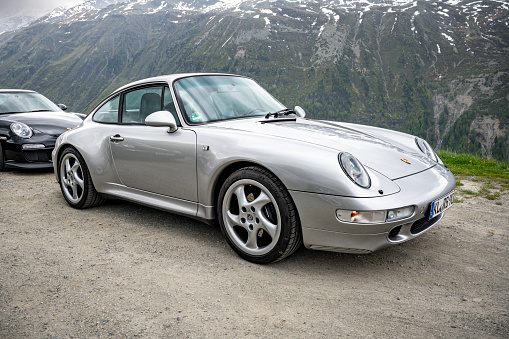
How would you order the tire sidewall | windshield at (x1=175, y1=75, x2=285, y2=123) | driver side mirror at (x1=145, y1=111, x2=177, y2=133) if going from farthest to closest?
the tire sidewall
windshield at (x1=175, y1=75, x2=285, y2=123)
driver side mirror at (x1=145, y1=111, x2=177, y2=133)

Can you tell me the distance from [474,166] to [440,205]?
17.8 ft

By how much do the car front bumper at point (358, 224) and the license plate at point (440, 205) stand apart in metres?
0.05

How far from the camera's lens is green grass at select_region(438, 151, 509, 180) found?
6680 millimetres

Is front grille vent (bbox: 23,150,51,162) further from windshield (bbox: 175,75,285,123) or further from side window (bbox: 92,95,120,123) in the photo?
windshield (bbox: 175,75,285,123)

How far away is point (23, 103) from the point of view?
7598 millimetres

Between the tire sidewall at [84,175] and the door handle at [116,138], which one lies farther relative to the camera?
the tire sidewall at [84,175]

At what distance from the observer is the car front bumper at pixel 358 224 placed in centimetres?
258

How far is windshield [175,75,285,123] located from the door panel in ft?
0.86

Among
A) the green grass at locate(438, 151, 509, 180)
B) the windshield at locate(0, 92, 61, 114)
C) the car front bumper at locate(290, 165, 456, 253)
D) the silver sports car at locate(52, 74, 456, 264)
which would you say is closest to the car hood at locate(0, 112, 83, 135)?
the windshield at locate(0, 92, 61, 114)

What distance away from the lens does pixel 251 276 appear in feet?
9.34

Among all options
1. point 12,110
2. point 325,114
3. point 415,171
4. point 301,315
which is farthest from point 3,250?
point 325,114

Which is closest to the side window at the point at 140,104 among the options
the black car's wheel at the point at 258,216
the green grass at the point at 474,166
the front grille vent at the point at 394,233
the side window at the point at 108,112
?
the side window at the point at 108,112

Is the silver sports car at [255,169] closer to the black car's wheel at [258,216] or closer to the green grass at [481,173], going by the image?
the black car's wheel at [258,216]

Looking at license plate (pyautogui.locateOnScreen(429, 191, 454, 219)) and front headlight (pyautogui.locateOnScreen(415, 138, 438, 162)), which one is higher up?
front headlight (pyautogui.locateOnScreen(415, 138, 438, 162))
